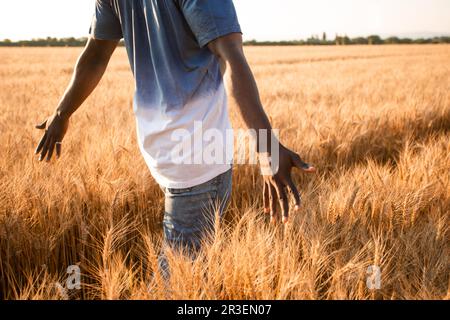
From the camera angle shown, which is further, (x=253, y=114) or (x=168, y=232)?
(x=168, y=232)

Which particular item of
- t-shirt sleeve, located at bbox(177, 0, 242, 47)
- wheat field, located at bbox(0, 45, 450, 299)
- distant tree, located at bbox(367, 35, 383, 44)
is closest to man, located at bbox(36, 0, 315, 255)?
t-shirt sleeve, located at bbox(177, 0, 242, 47)

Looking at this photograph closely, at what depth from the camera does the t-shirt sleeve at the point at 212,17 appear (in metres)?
0.81

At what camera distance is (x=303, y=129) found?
2.60 m

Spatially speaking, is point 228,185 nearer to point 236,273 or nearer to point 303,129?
point 236,273

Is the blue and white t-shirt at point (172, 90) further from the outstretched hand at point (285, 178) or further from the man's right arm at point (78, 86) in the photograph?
the outstretched hand at point (285, 178)

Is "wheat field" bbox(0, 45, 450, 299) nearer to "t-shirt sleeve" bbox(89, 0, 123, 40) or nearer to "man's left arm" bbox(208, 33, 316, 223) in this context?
"man's left arm" bbox(208, 33, 316, 223)

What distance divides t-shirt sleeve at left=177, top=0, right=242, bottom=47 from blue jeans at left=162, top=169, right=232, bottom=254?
44 cm

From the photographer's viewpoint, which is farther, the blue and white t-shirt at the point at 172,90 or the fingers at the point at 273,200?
the blue and white t-shirt at the point at 172,90

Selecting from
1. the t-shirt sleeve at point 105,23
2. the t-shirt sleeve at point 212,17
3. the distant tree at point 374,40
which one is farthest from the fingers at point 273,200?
the distant tree at point 374,40

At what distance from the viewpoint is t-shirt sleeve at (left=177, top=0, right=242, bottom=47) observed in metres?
0.81

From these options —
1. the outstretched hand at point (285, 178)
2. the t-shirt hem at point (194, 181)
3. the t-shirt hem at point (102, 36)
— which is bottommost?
the t-shirt hem at point (194, 181)
